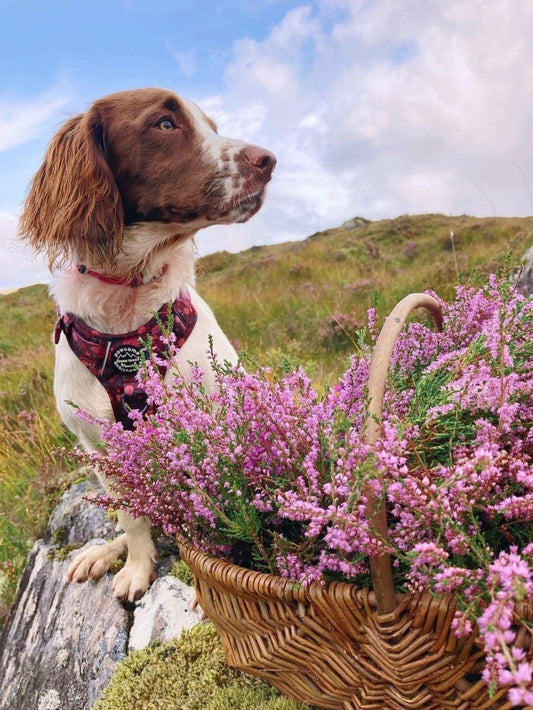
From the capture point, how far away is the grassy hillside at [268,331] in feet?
14.2

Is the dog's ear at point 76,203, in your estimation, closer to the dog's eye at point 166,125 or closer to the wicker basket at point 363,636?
the dog's eye at point 166,125

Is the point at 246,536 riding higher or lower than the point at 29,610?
higher

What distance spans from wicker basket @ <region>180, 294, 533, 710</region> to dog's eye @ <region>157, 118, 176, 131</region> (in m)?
1.66

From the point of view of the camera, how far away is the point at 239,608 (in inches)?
62.4

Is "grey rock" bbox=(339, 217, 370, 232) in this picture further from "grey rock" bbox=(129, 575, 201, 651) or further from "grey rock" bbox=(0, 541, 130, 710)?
"grey rock" bbox=(129, 575, 201, 651)

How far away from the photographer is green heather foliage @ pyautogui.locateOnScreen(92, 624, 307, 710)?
1.93m

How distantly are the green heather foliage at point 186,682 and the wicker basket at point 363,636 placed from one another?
0.33 meters

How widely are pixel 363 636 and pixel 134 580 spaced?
5.58ft

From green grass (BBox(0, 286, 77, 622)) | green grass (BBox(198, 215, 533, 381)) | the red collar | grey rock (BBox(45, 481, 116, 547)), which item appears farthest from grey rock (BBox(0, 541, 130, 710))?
green grass (BBox(198, 215, 533, 381))

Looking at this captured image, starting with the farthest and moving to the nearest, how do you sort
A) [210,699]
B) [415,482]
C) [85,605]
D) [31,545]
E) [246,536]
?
1. [31,545]
2. [85,605]
3. [210,699]
4. [246,536]
5. [415,482]

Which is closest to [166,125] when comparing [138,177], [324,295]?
[138,177]

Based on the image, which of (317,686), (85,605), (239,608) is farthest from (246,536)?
(85,605)

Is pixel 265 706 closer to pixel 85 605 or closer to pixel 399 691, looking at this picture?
pixel 399 691

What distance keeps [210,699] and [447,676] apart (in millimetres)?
1035
